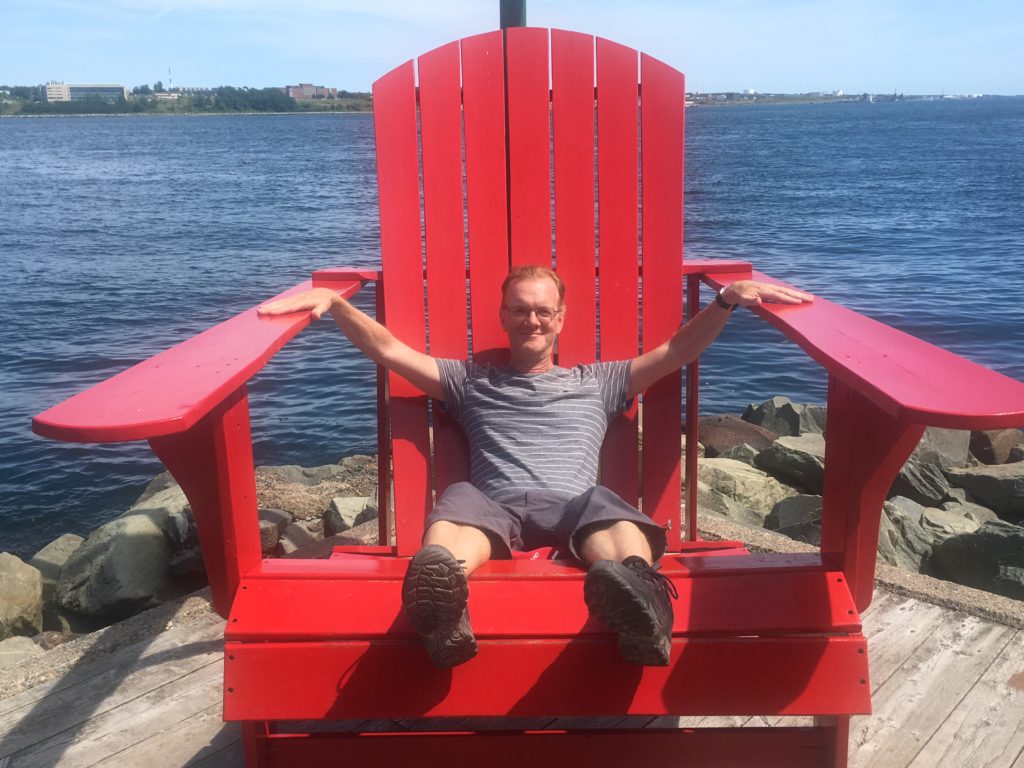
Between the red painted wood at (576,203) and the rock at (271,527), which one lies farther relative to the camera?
the rock at (271,527)

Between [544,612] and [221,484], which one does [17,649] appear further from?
[544,612]

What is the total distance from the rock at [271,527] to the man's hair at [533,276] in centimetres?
188

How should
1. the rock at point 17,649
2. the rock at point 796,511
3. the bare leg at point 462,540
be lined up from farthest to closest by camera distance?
the rock at point 796,511 < the rock at point 17,649 < the bare leg at point 462,540

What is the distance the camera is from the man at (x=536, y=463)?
1579 mm

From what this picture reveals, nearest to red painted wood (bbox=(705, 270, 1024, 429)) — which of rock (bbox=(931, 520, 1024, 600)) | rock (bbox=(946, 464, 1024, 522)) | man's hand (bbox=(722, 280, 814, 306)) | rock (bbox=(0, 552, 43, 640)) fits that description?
man's hand (bbox=(722, 280, 814, 306))

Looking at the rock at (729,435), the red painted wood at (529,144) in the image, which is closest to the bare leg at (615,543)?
the red painted wood at (529,144)

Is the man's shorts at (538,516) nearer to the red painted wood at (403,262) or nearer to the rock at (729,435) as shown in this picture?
the red painted wood at (403,262)

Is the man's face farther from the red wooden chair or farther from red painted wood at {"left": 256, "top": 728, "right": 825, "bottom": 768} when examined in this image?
red painted wood at {"left": 256, "top": 728, "right": 825, "bottom": 768}

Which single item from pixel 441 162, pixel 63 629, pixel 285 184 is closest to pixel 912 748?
pixel 441 162

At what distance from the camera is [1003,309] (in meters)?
11.2

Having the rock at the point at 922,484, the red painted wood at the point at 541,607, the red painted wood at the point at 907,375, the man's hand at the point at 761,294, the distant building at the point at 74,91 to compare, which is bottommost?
the rock at the point at 922,484

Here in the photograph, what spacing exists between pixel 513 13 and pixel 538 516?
5.04 ft

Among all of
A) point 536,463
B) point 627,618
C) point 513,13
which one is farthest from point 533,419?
point 513,13

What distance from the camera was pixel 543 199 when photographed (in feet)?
8.73
